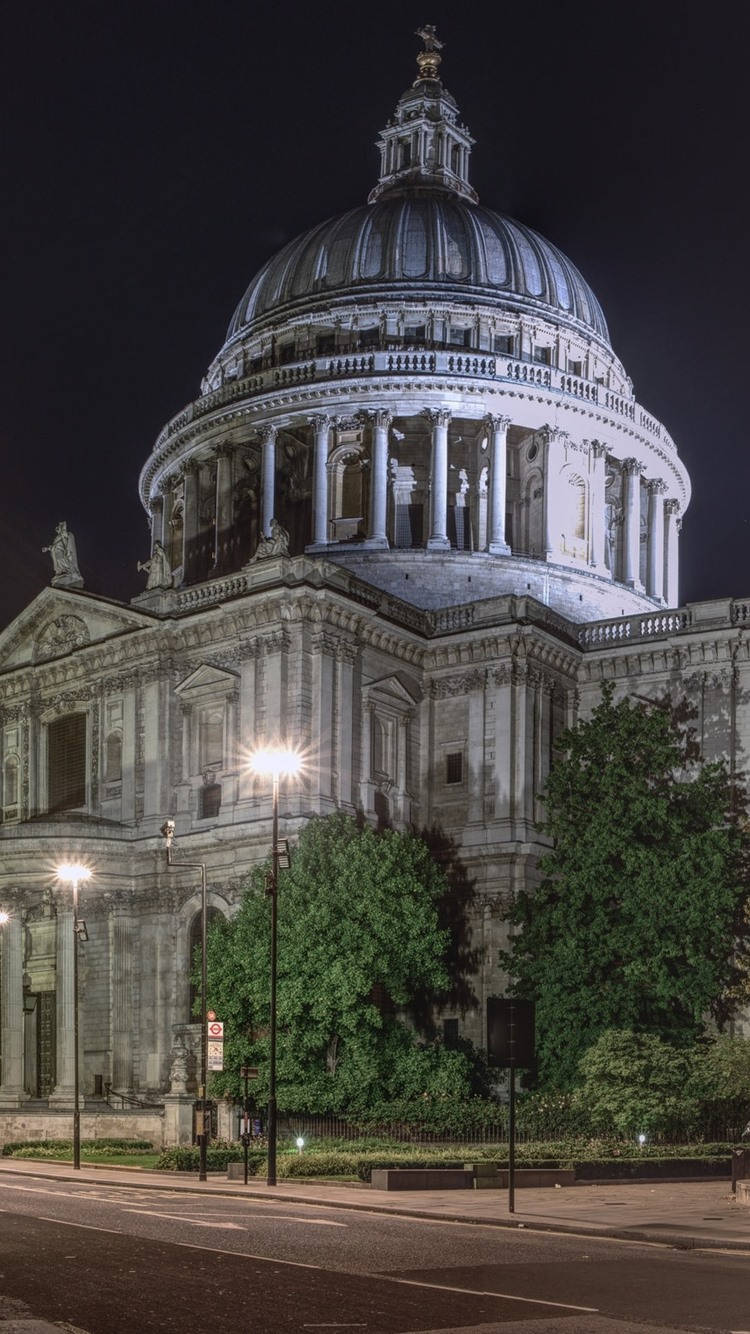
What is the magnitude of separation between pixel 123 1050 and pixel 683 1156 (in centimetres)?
2338

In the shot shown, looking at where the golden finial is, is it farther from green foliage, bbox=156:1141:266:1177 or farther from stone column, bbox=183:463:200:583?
green foliage, bbox=156:1141:266:1177

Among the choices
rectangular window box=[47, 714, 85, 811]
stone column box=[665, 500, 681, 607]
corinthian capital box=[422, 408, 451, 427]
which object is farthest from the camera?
stone column box=[665, 500, 681, 607]

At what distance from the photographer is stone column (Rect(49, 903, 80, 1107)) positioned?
54.1 meters

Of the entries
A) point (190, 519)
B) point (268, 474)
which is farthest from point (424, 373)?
point (190, 519)

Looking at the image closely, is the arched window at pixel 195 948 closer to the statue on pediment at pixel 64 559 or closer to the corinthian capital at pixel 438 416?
the statue on pediment at pixel 64 559

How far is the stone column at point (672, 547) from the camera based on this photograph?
270 ft

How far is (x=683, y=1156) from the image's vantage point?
39.3 m

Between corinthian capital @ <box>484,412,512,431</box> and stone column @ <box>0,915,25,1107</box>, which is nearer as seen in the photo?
stone column @ <box>0,915,25,1107</box>

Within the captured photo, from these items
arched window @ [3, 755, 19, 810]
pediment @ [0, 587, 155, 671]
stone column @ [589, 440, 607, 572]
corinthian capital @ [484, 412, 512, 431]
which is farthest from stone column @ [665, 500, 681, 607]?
arched window @ [3, 755, 19, 810]

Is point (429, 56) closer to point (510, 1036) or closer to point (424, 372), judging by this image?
point (424, 372)

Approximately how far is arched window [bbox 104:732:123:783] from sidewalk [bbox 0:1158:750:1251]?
22.2 meters

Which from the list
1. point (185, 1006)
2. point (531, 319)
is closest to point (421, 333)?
point (531, 319)

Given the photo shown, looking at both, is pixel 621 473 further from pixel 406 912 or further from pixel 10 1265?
pixel 10 1265

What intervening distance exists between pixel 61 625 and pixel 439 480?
17.9 metres
